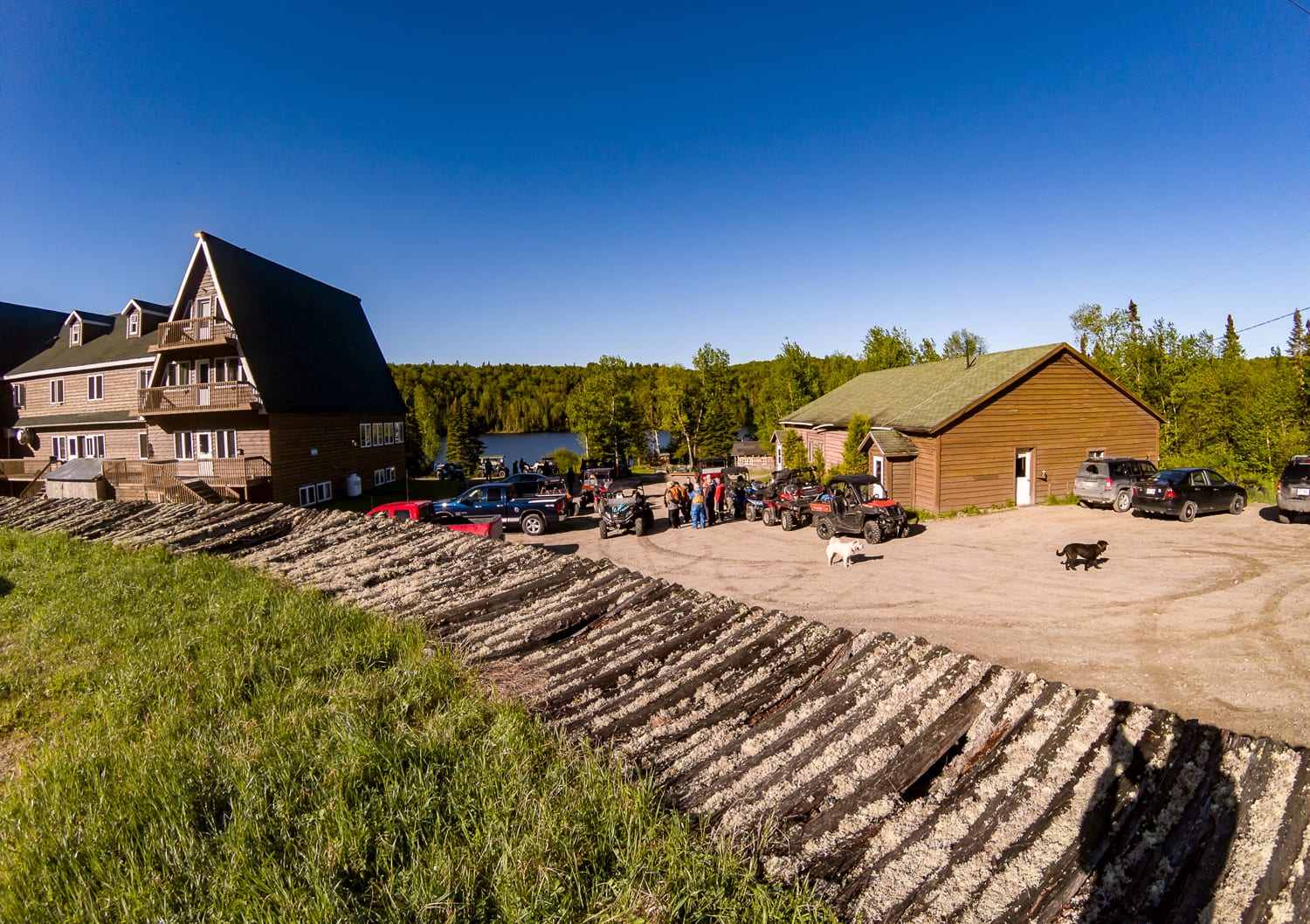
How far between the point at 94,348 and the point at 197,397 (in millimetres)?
12710

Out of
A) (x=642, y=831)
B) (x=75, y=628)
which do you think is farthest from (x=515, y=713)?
(x=75, y=628)

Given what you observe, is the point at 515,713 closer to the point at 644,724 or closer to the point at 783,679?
the point at 644,724

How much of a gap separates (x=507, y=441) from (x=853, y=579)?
112 metres

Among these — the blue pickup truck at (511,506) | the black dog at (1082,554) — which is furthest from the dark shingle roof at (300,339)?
the black dog at (1082,554)

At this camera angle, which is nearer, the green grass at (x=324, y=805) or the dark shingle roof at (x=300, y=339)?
the green grass at (x=324, y=805)

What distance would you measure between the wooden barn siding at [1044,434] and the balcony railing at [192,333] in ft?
103

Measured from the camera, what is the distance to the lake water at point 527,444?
9366 centimetres

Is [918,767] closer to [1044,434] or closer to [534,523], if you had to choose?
[534,523]

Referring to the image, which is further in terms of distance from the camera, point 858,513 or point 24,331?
point 24,331

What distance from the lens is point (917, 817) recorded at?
275 cm

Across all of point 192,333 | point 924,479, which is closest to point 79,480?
point 192,333

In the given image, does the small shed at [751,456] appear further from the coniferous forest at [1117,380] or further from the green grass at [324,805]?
the green grass at [324,805]

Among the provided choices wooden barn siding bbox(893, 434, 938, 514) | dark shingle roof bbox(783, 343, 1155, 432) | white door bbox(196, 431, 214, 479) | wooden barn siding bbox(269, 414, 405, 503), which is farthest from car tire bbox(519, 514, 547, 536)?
dark shingle roof bbox(783, 343, 1155, 432)

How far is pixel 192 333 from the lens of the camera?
26.9 m
